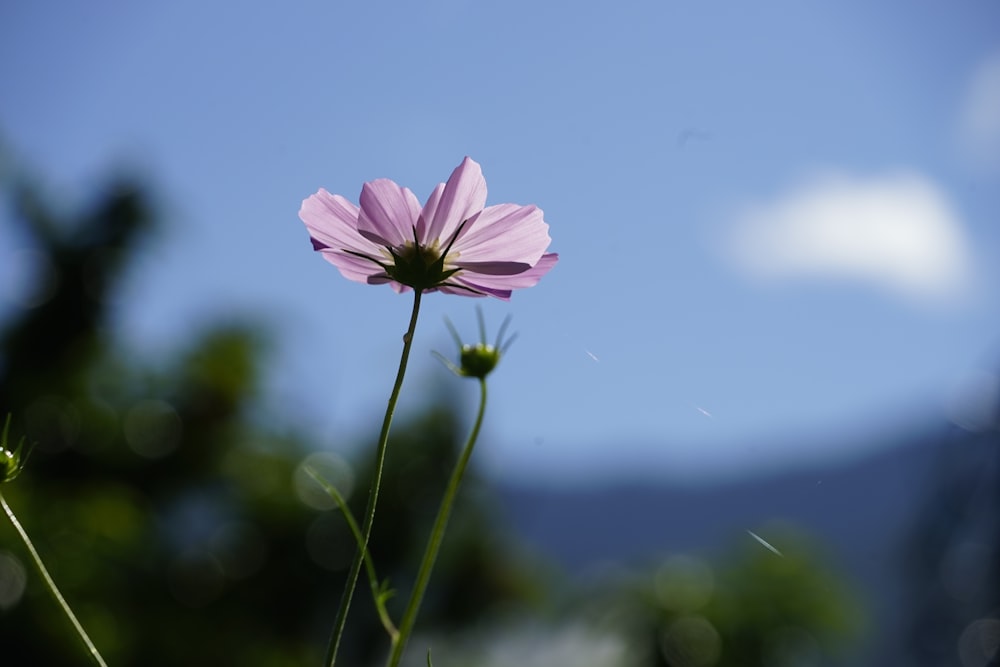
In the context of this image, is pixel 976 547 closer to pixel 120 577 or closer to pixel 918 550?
pixel 918 550

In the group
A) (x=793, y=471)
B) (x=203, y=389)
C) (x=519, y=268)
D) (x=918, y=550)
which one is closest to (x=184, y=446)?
(x=203, y=389)

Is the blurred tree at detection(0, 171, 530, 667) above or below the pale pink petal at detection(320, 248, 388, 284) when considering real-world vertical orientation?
below

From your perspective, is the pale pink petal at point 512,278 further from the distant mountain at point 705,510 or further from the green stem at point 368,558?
the distant mountain at point 705,510

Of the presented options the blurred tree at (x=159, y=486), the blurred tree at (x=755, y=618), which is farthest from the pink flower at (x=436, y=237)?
the blurred tree at (x=755, y=618)

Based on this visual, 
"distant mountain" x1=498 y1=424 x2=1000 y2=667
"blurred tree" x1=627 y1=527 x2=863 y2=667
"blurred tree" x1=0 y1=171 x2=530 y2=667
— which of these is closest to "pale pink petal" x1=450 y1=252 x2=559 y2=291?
"blurred tree" x1=0 y1=171 x2=530 y2=667

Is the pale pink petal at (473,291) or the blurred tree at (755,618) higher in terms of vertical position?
the pale pink petal at (473,291)

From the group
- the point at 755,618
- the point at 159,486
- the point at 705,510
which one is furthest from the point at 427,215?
the point at 705,510

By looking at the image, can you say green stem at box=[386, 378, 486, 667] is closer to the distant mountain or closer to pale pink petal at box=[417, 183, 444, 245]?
pale pink petal at box=[417, 183, 444, 245]
